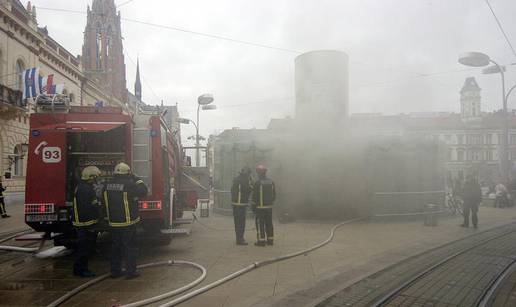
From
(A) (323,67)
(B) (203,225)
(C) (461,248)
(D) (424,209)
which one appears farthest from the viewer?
(A) (323,67)

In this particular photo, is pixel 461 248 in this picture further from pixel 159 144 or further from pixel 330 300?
pixel 159 144

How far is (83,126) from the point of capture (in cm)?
702

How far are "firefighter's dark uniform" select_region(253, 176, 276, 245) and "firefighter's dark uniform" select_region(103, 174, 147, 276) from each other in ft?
10.0

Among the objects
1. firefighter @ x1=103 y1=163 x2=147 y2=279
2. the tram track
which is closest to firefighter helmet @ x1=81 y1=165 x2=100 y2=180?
firefighter @ x1=103 y1=163 x2=147 y2=279

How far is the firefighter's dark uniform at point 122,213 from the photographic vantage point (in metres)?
6.12

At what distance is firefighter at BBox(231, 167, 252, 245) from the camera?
28.7 feet

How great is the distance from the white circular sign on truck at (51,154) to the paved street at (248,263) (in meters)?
1.84

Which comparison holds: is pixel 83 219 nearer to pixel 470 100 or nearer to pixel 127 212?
pixel 127 212

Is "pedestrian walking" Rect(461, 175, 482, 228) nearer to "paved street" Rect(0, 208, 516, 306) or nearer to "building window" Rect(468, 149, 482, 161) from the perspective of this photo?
"paved street" Rect(0, 208, 516, 306)

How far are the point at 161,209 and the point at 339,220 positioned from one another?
6.97m

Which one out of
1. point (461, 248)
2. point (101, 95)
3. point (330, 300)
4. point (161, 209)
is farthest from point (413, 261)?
point (101, 95)

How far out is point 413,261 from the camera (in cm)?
731

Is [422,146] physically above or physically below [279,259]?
above

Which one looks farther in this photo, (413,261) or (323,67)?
(323,67)
